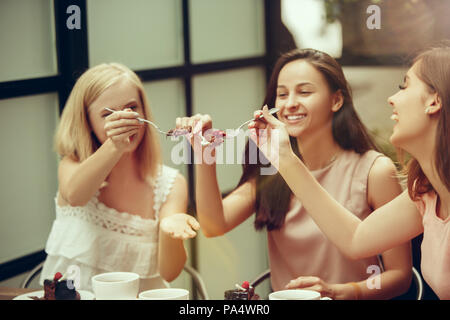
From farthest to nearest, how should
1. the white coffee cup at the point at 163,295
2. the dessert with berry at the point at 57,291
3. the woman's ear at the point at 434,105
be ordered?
Result: 1. the dessert with berry at the point at 57,291
2. the white coffee cup at the point at 163,295
3. the woman's ear at the point at 434,105

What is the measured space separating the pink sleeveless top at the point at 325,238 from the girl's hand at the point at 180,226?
0.61 feet

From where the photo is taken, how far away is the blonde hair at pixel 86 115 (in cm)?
152

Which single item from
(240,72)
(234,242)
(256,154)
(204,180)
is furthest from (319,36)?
(234,242)

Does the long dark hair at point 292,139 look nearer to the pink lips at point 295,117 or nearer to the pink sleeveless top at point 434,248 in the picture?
the pink lips at point 295,117

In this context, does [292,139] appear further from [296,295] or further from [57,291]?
[57,291]

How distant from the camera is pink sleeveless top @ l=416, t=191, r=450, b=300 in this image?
4.08 feet

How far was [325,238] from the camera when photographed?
4.69ft

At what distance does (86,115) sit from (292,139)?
0.51 metres

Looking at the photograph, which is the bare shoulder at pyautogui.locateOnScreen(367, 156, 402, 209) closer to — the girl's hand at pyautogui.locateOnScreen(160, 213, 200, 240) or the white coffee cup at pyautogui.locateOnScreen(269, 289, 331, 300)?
the white coffee cup at pyautogui.locateOnScreen(269, 289, 331, 300)

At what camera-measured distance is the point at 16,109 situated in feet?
4.96

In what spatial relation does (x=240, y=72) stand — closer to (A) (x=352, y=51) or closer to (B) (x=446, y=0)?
(A) (x=352, y=51)

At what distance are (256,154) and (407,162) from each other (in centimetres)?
35

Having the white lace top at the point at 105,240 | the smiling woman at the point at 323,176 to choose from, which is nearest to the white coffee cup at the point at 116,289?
the white lace top at the point at 105,240

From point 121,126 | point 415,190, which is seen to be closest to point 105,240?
point 121,126
